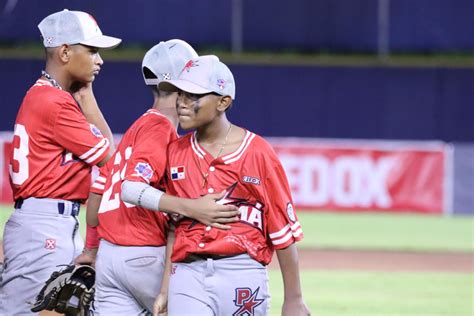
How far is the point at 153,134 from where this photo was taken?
5.46 m

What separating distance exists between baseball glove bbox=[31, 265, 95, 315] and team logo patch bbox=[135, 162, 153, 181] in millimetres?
889

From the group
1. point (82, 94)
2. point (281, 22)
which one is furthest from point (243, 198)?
point (281, 22)

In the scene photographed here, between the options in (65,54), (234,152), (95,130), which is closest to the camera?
(234,152)

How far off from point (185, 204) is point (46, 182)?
1291mm

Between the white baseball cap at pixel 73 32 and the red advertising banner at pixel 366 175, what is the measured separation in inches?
511

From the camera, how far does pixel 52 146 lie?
6.20 m

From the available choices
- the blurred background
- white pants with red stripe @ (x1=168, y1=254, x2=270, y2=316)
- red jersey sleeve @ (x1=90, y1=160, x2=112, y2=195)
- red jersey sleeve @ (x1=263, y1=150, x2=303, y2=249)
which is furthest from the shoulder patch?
the blurred background

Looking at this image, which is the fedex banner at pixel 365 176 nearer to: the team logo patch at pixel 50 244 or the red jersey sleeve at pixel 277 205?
the team logo patch at pixel 50 244

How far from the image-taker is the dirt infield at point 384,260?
43.4 feet

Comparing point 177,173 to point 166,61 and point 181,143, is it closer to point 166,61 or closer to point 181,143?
point 181,143

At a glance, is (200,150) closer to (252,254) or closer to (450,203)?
(252,254)

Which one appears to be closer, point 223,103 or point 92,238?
point 223,103

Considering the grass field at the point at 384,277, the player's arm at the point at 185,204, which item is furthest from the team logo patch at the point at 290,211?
the grass field at the point at 384,277

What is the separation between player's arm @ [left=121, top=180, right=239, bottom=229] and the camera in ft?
17.0
